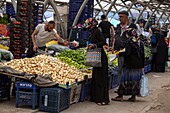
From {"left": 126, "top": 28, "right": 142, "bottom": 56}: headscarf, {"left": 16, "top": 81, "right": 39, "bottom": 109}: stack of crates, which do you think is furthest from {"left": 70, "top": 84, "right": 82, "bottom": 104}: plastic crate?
{"left": 126, "top": 28, "right": 142, "bottom": 56}: headscarf

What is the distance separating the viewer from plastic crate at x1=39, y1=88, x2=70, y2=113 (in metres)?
6.94

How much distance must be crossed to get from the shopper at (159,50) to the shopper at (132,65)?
654 cm

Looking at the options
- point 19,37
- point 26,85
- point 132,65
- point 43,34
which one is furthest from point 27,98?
point 19,37

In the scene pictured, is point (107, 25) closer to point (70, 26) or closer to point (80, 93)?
point (70, 26)

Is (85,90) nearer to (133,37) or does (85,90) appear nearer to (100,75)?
(100,75)

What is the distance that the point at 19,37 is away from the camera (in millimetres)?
10359

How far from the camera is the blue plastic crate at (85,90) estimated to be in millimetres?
8094

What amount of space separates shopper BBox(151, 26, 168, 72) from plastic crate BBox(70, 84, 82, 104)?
24.4 feet

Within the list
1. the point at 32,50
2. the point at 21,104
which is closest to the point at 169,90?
the point at 32,50

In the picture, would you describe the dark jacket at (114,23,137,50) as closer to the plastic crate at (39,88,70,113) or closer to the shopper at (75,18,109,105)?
the shopper at (75,18,109,105)

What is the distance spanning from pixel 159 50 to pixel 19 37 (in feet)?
21.8

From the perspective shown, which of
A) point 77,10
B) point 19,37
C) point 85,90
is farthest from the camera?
point 77,10

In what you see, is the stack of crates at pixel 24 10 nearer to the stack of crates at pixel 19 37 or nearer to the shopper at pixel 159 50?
the stack of crates at pixel 19 37

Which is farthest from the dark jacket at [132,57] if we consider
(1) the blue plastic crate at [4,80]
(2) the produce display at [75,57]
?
(1) the blue plastic crate at [4,80]
